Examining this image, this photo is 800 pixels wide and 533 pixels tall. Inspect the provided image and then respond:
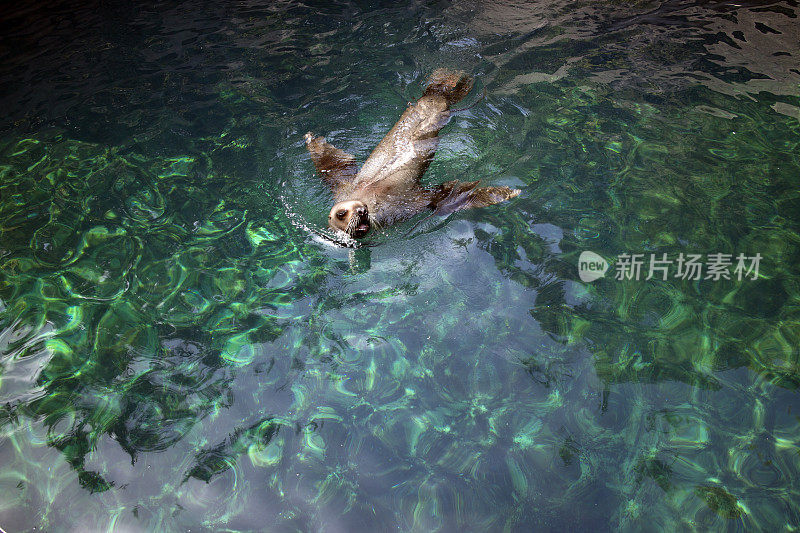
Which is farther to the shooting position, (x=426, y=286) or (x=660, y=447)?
(x=426, y=286)

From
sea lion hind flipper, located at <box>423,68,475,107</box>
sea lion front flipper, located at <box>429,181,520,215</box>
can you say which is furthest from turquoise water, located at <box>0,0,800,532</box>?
sea lion hind flipper, located at <box>423,68,475,107</box>

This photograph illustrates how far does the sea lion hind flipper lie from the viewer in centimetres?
653

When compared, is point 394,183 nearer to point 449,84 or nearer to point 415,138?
point 415,138

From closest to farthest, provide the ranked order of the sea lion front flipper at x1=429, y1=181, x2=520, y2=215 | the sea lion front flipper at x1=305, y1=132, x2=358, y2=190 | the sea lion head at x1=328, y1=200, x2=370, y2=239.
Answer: the sea lion head at x1=328, y1=200, x2=370, y2=239 < the sea lion front flipper at x1=429, y1=181, x2=520, y2=215 < the sea lion front flipper at x1=305, y1=132, x2=358, y2=190

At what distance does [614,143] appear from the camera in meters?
A: 5.79

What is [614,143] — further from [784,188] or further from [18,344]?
[18,344]

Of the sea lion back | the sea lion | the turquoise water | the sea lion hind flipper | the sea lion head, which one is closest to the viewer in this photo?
the turquoise water

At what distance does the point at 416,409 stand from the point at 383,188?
86.5 inches

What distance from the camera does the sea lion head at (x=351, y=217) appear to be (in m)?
4.45

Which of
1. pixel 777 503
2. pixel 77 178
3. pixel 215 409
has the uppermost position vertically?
pixel 77 178

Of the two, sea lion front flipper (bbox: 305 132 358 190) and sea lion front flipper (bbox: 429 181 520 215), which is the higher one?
sea lion front flipper (bbox: 305 132 358 190)

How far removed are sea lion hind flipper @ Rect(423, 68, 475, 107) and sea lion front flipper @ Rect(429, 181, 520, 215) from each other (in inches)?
65.2

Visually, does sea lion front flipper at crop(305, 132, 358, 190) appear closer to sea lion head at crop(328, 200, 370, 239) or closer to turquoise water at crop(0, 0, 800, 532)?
turquoise water at crop(0, 0, 800, 532)

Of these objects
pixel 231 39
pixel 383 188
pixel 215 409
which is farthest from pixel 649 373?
pixel 231 39
